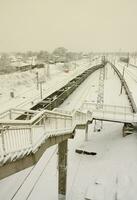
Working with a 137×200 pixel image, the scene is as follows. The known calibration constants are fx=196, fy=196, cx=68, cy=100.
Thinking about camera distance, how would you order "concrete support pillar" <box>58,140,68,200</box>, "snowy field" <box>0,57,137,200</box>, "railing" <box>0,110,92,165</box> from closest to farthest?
"railing" <box>0,110,92,165</box>
"concrete support pillar" <box>58,140,68,200</box>
"snowy field" <box>0,57,137,200</box>

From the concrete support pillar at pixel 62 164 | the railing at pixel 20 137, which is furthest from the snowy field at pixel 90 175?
the railing at pixel 20 137

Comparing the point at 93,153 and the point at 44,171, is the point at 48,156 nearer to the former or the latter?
the point at 44,171

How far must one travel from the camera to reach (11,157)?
241 inches

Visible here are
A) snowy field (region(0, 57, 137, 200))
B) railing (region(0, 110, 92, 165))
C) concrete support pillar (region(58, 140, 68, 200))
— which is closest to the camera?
railing (region(0, 110, 92, 165))

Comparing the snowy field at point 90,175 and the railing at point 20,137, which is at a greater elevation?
the railing at point 20,137

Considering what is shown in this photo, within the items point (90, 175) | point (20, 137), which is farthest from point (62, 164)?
point (20, 137)

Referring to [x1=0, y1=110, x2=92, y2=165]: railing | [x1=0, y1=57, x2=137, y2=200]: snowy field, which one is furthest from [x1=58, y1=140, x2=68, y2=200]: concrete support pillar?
[x1=0, y1=110, x2=92, y2=165]: railing

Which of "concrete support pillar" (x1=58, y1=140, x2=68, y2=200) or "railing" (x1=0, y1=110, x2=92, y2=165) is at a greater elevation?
"railing" (x1=0, y1=110, x2=92, y2=165)

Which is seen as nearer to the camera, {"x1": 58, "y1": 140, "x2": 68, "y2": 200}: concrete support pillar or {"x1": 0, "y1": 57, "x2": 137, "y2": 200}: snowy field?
{"x1": 58, "y1": 140, "x2": 68, "y2": 200}: concrete support pillar

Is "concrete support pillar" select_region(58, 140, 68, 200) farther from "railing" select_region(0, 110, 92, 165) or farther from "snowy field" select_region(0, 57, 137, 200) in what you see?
"railing" select_region(0, 110, 92, 165)

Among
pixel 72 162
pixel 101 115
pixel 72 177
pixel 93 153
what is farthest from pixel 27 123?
pixel 101 115

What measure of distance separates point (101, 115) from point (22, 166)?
13465 mm

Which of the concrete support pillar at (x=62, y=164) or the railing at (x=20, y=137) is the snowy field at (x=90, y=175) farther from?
the railing at (x=20, y=137)

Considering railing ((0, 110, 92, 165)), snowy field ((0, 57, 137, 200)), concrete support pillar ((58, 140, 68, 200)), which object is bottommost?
snowy field ((0, 57, 137, 200))
